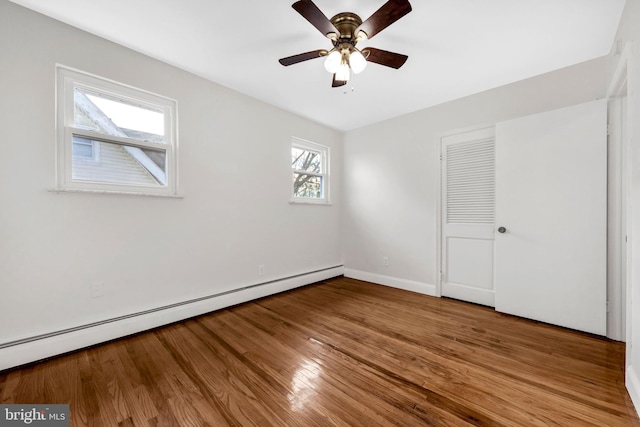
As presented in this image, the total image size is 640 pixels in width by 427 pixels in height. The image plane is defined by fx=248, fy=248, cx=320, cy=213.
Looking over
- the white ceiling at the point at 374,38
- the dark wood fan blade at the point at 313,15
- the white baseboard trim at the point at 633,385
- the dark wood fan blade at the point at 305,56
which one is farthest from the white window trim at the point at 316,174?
the white baseboard trim at the point at 633,385

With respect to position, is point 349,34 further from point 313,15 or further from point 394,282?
point 394,282

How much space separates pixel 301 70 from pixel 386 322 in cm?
271

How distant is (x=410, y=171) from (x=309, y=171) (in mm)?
1536

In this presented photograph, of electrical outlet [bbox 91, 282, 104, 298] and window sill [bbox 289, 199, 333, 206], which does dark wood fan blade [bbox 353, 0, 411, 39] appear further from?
electrical outlet [bbox 91, 282, 104, 298]

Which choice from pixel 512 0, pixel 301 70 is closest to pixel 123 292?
pixel 301 70

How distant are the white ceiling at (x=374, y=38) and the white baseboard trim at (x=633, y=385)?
2.40 metres

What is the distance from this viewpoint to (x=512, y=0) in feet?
5.53

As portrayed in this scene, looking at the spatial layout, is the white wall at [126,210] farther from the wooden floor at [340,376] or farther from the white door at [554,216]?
the white door at [554,216]

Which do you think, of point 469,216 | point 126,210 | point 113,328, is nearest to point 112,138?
point 126,210

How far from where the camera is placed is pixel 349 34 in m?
1.85

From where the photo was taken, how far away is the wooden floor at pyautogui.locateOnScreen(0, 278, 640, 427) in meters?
1.36

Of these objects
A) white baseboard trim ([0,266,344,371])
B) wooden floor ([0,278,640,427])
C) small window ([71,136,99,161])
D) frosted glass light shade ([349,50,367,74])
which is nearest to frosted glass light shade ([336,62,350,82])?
frosted glass light shade ([349,50,367,74])

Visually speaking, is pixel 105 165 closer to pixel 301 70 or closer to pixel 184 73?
pixel 184 73

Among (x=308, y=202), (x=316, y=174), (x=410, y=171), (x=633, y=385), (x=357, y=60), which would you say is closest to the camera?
(x=633, y=385)
